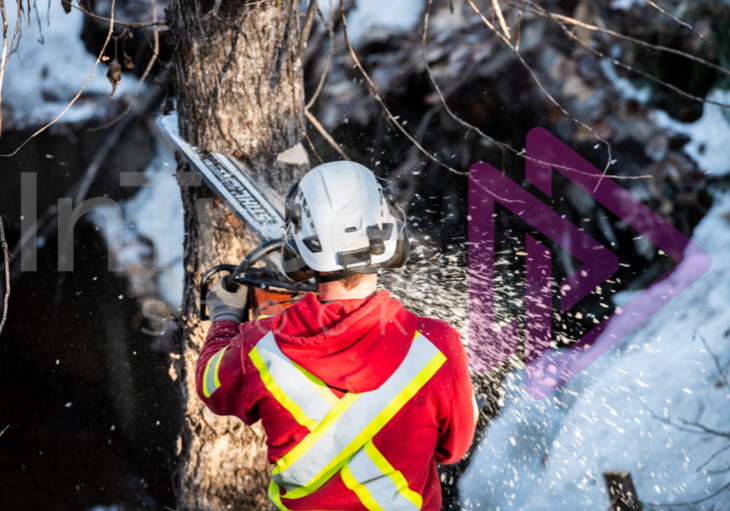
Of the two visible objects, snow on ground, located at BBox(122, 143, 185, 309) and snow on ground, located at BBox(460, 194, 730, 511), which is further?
snow on ground, located at BBox(122, 143, 185, 309)

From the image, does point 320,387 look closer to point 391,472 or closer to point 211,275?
point 391,472

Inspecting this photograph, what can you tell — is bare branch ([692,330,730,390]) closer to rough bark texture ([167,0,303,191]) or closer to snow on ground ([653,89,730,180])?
snow on ground ([653,89,730,180])

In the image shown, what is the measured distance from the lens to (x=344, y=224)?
1.19 meters

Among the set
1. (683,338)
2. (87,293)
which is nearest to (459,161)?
(683,338)

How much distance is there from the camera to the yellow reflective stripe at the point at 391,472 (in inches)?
44.8

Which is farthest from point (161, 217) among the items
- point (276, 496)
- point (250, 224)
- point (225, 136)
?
point (276, 496)

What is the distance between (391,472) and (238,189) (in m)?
1.06

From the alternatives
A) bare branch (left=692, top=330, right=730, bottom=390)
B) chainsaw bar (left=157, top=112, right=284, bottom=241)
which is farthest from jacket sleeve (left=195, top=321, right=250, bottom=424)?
bare branch (left=692, top=330, right=730, bottom=390)

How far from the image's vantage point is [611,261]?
2852 mm

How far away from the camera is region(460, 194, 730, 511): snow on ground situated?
10.4 feet

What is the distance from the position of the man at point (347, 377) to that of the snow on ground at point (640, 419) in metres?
2.07

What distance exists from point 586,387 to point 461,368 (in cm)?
236

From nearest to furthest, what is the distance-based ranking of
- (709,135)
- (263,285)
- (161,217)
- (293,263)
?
(293,263)
(263,285)
(709,135)
(161,217)

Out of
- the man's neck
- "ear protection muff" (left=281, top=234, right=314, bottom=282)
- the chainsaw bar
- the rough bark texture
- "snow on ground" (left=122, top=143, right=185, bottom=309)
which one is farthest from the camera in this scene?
"snow on ground" (left=122, top=143, right=185, bottom=309)
